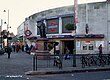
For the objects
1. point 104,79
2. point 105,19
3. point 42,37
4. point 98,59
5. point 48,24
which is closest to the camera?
point 104,79

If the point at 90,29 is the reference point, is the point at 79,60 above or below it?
below

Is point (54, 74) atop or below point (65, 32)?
below

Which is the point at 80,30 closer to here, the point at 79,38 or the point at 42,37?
the point at 79,38

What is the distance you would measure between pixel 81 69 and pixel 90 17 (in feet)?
105

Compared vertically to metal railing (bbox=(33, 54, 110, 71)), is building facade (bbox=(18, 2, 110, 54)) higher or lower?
higher

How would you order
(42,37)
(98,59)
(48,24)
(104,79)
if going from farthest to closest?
(48,24) < (42,37) < (98,59) < (104,79)

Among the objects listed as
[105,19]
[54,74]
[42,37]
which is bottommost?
[54,74]

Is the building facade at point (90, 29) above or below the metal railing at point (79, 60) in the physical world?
above

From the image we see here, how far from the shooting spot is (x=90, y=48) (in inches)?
2078

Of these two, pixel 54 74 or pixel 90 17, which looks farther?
pixel 90 17

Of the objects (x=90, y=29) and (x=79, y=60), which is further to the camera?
(x=90, y=29)

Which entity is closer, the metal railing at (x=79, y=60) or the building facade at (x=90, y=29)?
the metal railing at (x=79, y=60)

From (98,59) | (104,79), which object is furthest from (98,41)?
(104,79)

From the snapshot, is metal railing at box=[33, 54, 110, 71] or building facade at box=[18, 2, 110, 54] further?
building facade at box=[18, 2, 110, 54]
